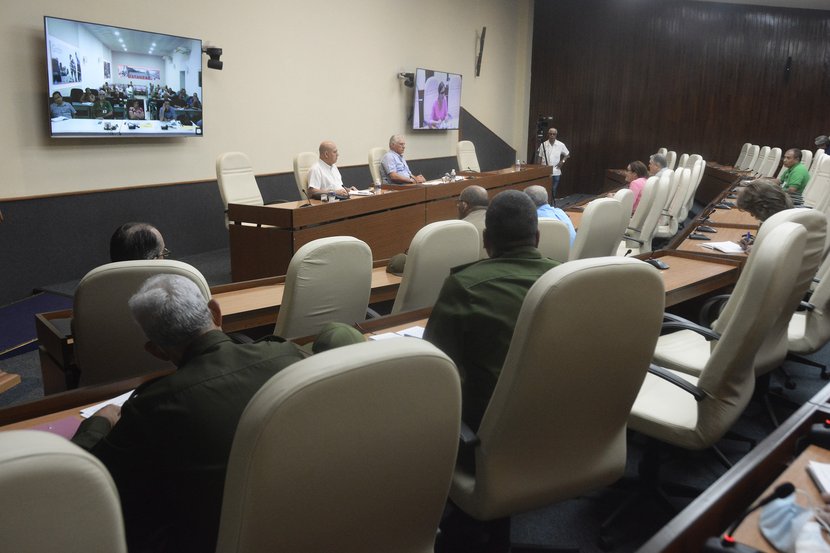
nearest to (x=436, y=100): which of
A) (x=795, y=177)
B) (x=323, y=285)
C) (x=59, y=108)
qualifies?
(x=795, y=177)

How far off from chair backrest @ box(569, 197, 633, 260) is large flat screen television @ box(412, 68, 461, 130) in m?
6.12

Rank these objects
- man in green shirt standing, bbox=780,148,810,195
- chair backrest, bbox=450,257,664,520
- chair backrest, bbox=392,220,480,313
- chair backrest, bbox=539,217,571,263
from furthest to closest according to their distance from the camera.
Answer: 1. man in green shirt standing, bbox=780,148,810,195
2. chair backrest, bbox=539,217,571,263
3. chair backrest, bbox=392,220,480,313
4. chair backrest, bbox=450,257,664,520

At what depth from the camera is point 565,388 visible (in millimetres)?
1553

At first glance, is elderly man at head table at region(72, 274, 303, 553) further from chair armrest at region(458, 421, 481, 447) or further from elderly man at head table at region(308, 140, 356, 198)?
elderly man at head table at region(308, 140, 356, 198)

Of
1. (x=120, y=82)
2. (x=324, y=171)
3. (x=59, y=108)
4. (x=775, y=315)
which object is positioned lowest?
(x=775, y=315)

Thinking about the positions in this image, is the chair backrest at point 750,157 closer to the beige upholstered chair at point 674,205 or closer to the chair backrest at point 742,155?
the chair backrest at point 742,155

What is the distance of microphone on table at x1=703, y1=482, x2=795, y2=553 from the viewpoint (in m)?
0.89

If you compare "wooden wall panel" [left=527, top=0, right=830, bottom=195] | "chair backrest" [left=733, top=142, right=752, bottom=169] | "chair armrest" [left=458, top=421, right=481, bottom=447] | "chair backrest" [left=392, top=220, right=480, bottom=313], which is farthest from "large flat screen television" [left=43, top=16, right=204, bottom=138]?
"chair backrest" [left=733, top=142, right=752, bottom=169]

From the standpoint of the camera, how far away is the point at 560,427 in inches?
64.1

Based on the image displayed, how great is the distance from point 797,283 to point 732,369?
1.58 feet

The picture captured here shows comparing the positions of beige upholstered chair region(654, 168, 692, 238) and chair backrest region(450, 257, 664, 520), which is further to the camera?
beige upholstered chair region(654, 168, 692, 238)

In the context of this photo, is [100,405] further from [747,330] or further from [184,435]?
[747,330]

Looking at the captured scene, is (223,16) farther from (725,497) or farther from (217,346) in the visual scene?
(725,497)

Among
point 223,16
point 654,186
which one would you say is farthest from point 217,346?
point 223,16
